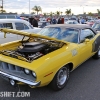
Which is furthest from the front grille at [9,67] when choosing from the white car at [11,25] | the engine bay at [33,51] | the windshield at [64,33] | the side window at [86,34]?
the white car at [11,25]

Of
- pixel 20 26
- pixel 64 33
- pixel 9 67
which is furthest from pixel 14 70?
pixel 20 26

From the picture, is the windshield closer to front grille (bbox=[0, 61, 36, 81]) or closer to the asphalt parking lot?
the asphalt parking lot

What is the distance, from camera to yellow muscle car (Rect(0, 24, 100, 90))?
2.95m

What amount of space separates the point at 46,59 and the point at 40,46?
0.80 meters

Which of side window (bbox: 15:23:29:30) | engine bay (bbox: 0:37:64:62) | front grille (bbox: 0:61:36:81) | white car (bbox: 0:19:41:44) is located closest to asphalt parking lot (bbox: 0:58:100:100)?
front grille (bbox: 0:61:36:81)

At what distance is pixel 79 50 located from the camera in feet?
13.2

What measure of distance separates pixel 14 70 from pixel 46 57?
73 cm

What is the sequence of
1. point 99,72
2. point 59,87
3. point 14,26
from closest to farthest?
point 59,87 → point 99,72 → point 14,26

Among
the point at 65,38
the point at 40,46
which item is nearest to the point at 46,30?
the point at 65,38

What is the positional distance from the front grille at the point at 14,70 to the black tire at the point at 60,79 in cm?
57

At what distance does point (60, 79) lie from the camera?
357 cm

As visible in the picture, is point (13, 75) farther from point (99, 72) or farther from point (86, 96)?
point (99, 72)

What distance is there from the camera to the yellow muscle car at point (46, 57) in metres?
2.95

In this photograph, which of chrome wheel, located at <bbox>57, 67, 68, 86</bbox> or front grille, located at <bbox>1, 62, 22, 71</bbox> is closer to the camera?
front grille, located at <bbox>1, 62, 22, 71</bbox>
